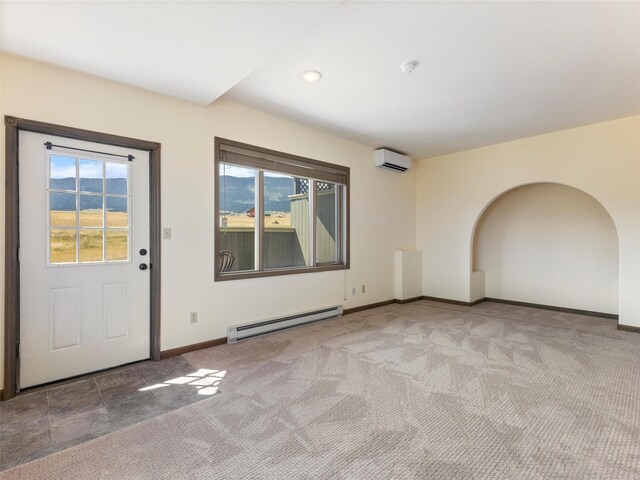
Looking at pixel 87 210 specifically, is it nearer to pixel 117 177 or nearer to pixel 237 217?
pixel 117 177

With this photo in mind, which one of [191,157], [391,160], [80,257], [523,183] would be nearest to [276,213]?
[191,157]

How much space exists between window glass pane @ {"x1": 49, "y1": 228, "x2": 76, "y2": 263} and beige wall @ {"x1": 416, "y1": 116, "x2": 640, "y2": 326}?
5208 millimetres

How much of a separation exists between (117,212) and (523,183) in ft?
17.2

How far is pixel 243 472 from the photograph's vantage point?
5.24 ft

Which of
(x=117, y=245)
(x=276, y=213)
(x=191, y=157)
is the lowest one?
(x=117, y=245)

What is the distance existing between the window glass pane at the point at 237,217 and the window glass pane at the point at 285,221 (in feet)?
0.65

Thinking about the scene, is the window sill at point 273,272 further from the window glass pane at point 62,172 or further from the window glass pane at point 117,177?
the window glass pane at point 62,172

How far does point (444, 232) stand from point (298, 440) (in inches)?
184

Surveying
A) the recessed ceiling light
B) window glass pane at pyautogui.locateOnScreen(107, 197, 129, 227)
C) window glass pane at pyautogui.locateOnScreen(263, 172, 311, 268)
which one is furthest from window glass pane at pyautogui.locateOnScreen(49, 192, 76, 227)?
the recessed ceiling light

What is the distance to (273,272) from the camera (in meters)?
3.94

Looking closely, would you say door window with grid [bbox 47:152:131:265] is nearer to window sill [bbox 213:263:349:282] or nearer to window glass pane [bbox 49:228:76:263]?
window glass pane [bbox 49:228:76:263]

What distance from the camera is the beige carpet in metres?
1.63

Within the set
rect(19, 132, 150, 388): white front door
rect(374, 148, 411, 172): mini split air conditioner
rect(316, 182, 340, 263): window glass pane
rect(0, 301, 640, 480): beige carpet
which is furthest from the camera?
rect(374, 148, 411, 172): mini split air conditioner

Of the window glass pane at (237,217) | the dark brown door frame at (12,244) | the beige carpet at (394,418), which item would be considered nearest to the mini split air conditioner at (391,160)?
the window glass pane at (237,217)
